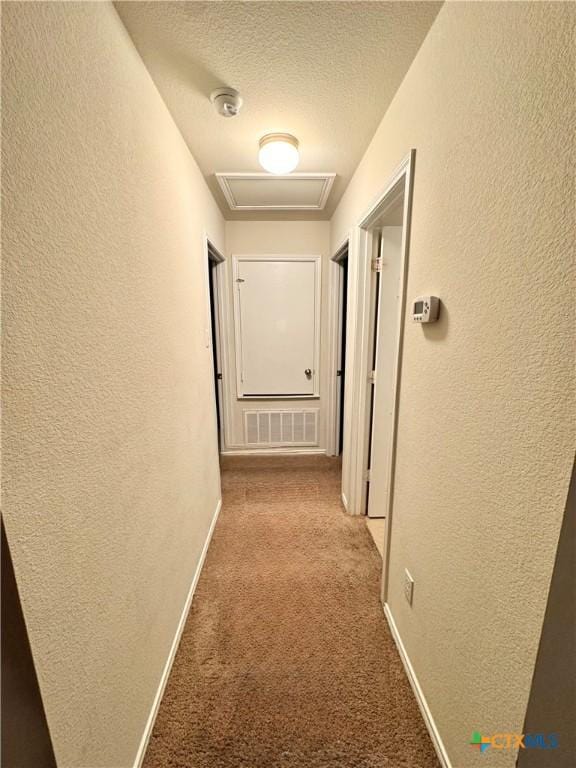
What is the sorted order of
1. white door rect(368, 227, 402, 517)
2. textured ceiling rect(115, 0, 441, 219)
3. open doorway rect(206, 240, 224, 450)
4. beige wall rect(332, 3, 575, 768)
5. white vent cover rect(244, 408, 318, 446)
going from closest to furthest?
1. beige wall rect(332, 3, 575, 768)
2. textured ceiling rect(115, 0, 441, 219)
3. white door rect(368, 227, 402, 517)
4. open doorway rect(206, 240, 224, 450)
5. white vent cover rect(244, 408, 318, 446)

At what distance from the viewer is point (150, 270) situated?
3.79 ft

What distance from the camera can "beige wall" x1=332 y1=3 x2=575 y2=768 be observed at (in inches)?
22.0

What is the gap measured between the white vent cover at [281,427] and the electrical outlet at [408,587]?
2.12m

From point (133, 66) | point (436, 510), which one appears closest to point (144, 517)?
point (436, 510)

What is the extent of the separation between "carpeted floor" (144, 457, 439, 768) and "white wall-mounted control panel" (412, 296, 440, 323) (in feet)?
4.80

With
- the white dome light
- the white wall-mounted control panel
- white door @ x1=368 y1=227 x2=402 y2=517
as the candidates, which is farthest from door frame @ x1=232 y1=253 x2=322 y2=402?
the white wall-mounted control panel

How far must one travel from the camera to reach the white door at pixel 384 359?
6.33 ft

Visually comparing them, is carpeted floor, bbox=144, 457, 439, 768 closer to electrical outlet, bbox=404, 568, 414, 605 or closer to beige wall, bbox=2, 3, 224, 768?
beige wall, bbox=2, 3, 224, 768

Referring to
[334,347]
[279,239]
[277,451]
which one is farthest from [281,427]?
[279,239]

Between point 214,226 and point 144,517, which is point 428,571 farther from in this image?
Result: point 214,226

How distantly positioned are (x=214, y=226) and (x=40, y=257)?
2.08m

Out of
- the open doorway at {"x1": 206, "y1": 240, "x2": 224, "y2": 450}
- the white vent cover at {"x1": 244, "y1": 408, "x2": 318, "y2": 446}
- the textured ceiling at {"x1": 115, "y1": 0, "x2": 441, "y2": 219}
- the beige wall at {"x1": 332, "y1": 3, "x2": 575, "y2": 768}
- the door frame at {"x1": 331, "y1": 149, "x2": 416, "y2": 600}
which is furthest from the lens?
the white vent cover at {"x1": 244, "y1": 408, "x2": 318, "y2": 446}

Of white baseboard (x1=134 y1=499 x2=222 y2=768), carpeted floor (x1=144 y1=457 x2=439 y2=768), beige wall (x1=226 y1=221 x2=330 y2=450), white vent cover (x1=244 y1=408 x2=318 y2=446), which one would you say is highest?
beige wall (x1=226 y1=221 x2=330 y2=450)

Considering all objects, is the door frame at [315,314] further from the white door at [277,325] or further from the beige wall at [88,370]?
the beige wall at [88,370]
